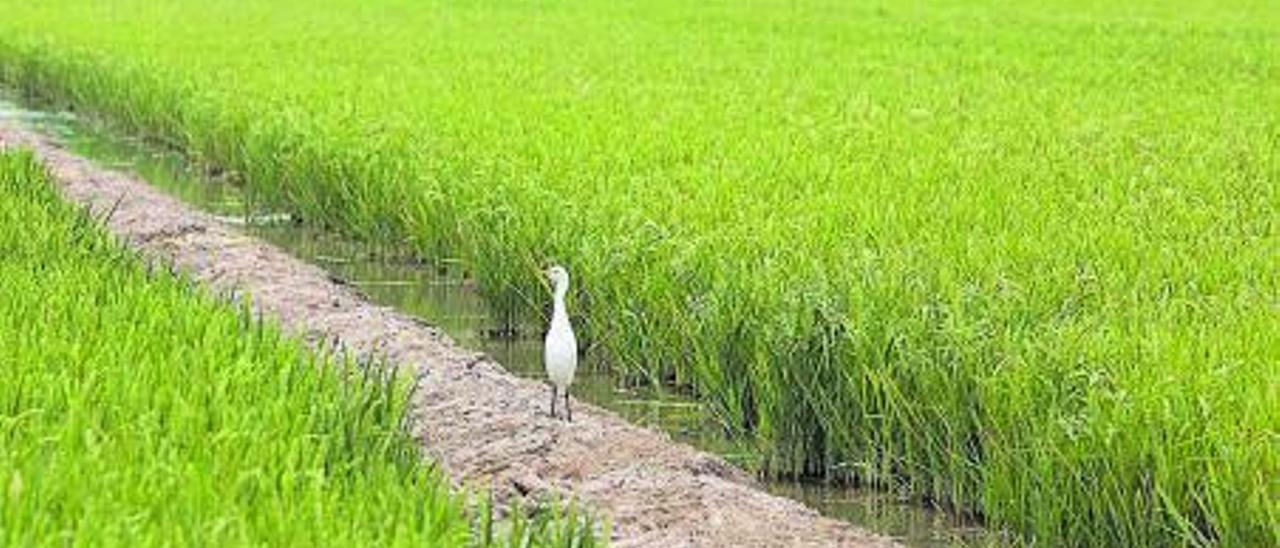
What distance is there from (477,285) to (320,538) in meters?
4.69

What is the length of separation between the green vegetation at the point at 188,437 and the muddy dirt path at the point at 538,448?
1.40 feet

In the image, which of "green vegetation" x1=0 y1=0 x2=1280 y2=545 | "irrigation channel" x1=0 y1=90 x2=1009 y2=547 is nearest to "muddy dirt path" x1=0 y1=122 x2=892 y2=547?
"irrigation channel" x1=0 y1=90 x2=1009 y2=547

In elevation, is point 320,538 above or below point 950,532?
above

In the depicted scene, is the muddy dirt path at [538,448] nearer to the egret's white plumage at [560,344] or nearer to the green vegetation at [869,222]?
the egret's white plumage at [560,344]

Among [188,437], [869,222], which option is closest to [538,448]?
[188,437]

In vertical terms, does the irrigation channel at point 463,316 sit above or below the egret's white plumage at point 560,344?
below

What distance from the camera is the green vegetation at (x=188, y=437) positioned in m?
3.53

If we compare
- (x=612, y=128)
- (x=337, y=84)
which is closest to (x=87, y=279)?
(x=612, y=128)

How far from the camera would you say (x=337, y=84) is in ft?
44.5

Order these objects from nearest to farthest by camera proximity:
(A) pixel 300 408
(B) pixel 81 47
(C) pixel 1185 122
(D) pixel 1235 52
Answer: (A) pixel 300 408 → (C) pixel 1185 122 → (B) pixel 81 47 → (D) pixel 1235 52

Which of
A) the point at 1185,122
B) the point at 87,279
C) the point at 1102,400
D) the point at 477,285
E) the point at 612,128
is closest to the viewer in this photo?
the point at 1102,400

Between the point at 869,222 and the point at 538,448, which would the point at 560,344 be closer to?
the point at 538,448

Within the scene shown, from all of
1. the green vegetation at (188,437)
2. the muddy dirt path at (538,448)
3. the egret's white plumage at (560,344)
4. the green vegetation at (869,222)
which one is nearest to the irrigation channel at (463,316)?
the green vegetation at (869,222)

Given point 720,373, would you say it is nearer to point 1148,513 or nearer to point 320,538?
point 1148,513
